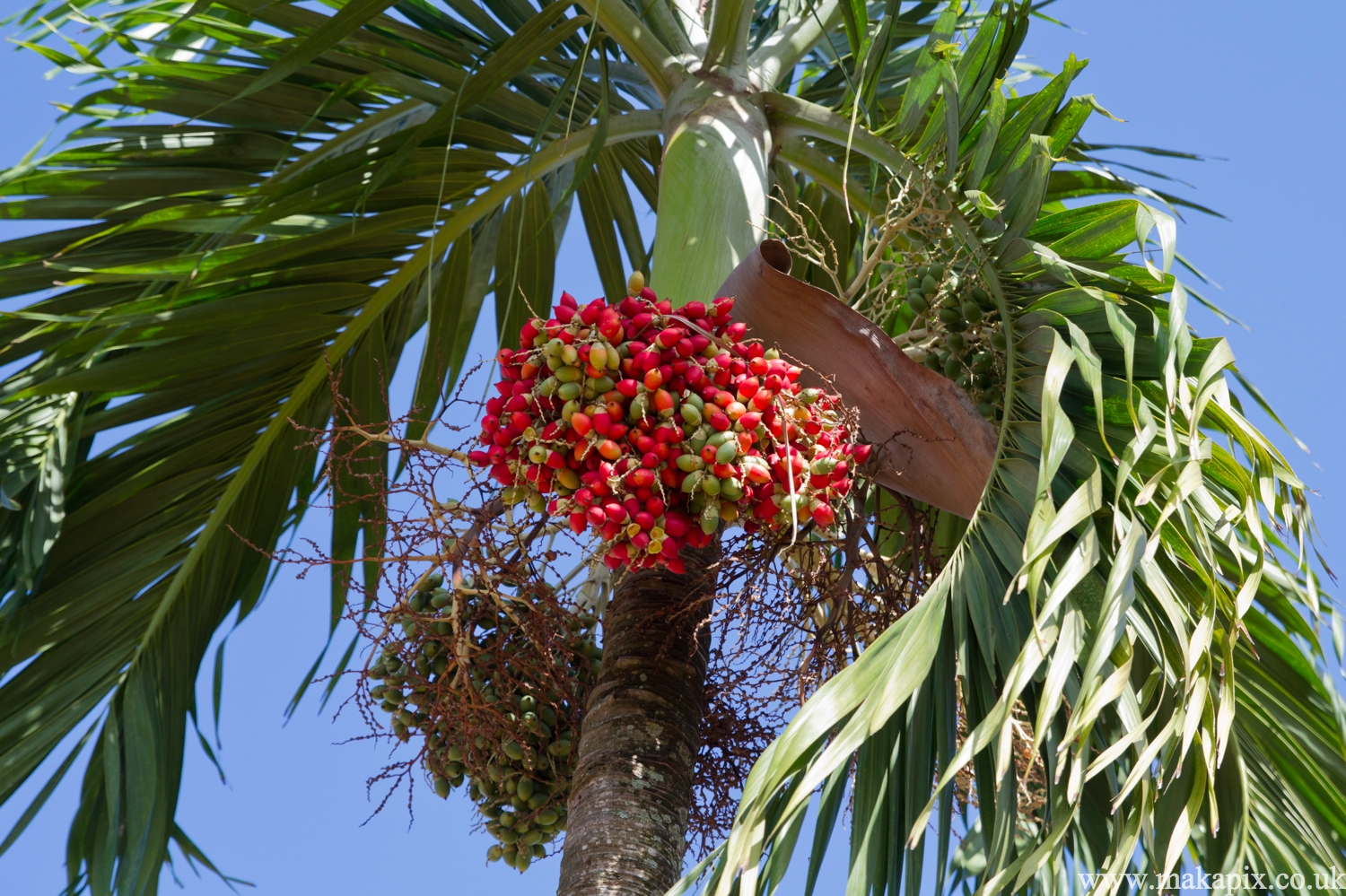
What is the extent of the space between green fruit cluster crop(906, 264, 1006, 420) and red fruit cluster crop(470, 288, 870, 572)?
1.29ft

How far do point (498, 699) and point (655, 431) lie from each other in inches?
29.0

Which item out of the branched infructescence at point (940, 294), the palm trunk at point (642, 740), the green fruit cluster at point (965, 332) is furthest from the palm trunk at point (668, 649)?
the green fruit cluster at point (965, 332)

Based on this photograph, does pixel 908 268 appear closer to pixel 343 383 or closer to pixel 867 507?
pixel 867 507

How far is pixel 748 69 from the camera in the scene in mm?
2895

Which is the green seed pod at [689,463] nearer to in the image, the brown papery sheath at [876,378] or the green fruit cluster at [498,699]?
the brown papery sheath at [876,378]

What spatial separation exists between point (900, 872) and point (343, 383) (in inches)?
88.7

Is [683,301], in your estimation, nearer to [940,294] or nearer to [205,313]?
[940,294]

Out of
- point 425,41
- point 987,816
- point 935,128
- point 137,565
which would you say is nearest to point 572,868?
point 987,816

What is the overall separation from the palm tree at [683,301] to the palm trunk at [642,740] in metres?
0.01

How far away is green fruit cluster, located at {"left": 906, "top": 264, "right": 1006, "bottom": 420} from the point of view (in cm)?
236

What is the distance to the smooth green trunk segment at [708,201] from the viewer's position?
8.16ft

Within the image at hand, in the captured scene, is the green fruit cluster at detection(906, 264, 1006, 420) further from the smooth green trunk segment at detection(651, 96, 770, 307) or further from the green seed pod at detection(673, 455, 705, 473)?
the green seed pod at detection(673, 455, 705, 473)

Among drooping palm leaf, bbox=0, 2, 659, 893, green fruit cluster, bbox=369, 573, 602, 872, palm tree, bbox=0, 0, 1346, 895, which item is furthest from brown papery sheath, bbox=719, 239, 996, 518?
drooping palm leaf, bbox=0, 2, 659, 893

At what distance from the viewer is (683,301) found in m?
2.44
